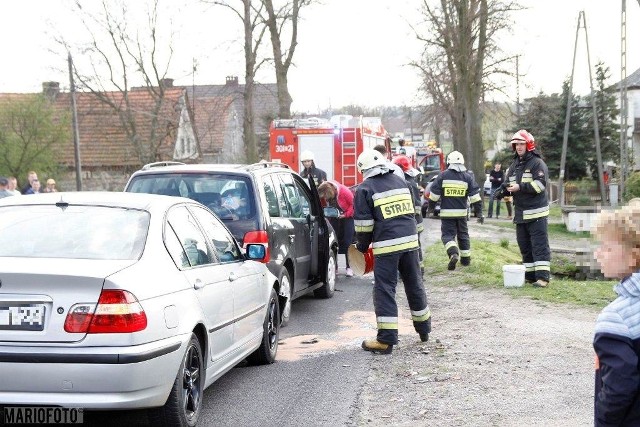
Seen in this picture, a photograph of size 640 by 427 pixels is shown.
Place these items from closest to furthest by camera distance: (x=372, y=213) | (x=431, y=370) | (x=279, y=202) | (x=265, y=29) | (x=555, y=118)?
(x=431, y=370), (x=372, y=213), (x=279, y=202), (x=265, y=29), (x=555, y=118)

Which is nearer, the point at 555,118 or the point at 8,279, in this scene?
the point at 8,279

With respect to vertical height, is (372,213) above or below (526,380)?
above

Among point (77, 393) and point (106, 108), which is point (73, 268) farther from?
point (106, 108)

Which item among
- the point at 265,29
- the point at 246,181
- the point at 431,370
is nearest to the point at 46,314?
the point at 431,370

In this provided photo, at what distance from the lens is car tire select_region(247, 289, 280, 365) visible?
805 cm

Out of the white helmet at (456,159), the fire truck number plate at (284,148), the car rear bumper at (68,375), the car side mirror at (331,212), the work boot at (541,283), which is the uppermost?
the fire truck number plate at (284,148)

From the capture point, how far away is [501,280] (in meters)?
13.3

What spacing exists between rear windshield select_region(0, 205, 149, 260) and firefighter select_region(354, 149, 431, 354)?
10.3 ft

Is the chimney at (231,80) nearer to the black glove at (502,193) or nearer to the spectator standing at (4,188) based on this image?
the spectator standing at (4,188)

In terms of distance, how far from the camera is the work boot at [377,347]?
8.59m

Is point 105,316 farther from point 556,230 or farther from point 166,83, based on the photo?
point 166,83

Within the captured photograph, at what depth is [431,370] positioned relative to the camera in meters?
7.74

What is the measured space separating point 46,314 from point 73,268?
0.30m

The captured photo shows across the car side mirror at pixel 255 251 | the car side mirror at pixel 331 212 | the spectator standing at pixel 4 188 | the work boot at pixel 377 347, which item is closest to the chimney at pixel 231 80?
the spectator standing at pixel 4 188
